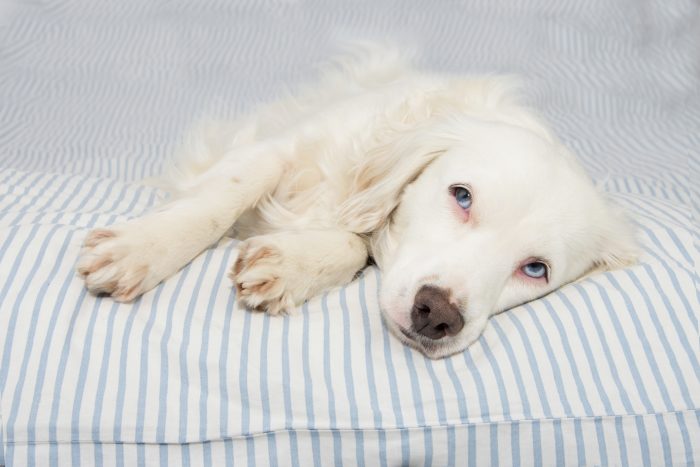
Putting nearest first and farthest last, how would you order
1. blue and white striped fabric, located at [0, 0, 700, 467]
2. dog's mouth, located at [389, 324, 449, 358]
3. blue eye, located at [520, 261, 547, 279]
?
blue and white striped fabric, located at [0, 0, 700, 467]
dog's mouth, located at [389, 324, 449, 358]
blue eye, located at [520, 261, 547, 279]

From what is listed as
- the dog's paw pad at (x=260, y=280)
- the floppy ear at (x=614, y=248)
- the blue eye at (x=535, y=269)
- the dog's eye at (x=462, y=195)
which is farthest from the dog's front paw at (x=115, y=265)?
the floppy ear at (x=614, y=248)

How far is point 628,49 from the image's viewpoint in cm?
407

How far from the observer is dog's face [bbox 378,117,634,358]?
68.6 inches

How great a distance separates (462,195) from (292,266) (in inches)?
20.3

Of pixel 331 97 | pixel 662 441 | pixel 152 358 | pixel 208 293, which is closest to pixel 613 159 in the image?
pixel 331 97

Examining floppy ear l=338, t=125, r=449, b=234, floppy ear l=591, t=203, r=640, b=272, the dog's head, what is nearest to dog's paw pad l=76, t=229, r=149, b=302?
the dog's head

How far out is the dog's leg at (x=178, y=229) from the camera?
1.73 m

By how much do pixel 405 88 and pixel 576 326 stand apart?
4.51ft

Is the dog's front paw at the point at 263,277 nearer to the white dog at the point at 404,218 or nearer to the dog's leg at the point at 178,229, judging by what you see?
the white dog at the point at 404,218

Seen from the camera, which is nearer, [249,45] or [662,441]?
[662,441]

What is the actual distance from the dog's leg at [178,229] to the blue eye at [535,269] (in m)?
0.87

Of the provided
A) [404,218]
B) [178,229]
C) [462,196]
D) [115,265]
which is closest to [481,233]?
[462,196]

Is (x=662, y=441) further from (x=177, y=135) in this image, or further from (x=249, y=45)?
(x=249, y=45)

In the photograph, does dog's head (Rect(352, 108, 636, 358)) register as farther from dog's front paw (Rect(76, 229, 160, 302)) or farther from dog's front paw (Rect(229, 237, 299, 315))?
dog's front paw (Rect(76, 229, 160, 302))
